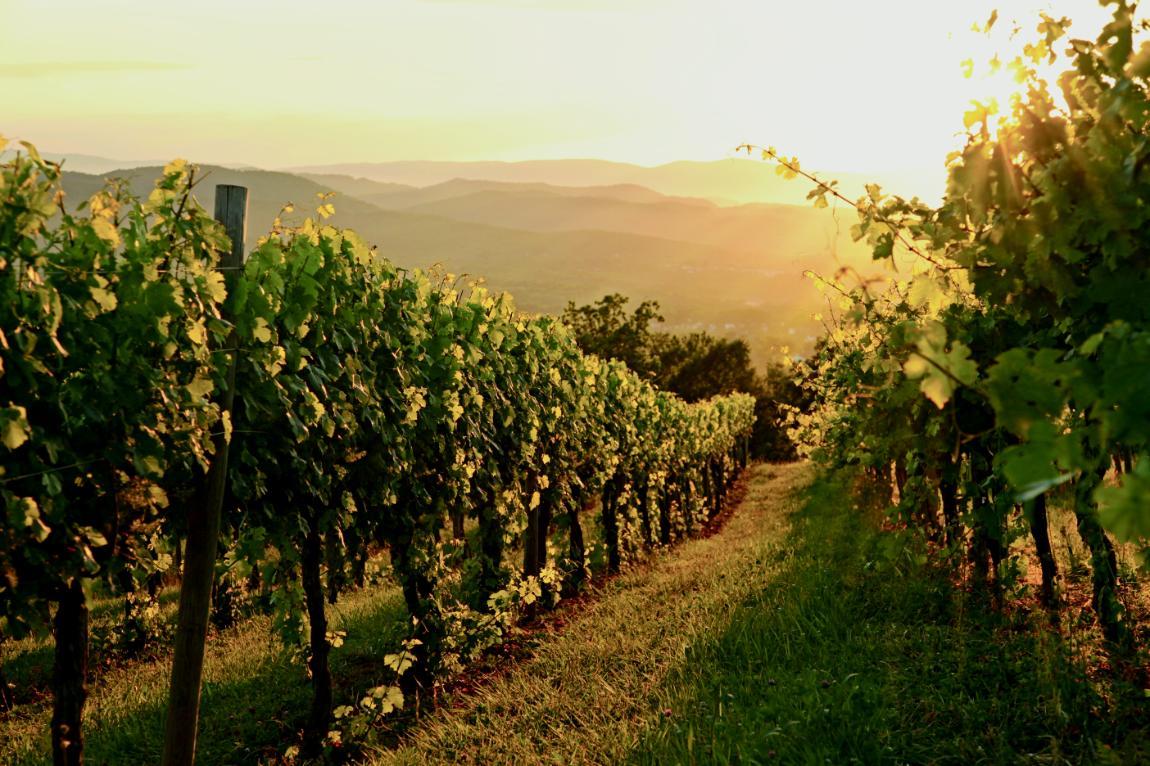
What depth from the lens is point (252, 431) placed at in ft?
13.7

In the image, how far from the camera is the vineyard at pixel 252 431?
3295mm

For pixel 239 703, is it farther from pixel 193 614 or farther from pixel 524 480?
pixel 193 614

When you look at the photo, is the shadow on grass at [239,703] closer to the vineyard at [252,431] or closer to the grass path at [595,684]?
the vineyard at [252,431]

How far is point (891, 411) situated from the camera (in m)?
3.85

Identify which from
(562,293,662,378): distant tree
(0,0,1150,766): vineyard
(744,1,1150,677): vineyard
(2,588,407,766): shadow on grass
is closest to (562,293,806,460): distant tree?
(562,293,662,378): distant tree

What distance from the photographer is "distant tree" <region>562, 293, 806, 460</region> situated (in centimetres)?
4434

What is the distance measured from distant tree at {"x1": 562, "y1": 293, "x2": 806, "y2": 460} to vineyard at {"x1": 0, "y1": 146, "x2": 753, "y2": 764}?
111 ft

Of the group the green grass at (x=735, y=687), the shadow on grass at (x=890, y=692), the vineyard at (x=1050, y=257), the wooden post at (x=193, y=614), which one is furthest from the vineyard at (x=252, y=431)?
the vineyard at (x=1050, y=257)

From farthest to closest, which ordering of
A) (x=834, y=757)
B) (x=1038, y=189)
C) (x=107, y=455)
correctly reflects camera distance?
1. (x=834, y=757)
2. (x=107, y=455)
3. (x=1038, y=189)

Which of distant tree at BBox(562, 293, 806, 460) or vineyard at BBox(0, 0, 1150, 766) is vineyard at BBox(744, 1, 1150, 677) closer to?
vineyard at BBox(0, 0, 1150, 766)

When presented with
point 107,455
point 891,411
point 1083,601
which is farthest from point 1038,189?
point 1083,601

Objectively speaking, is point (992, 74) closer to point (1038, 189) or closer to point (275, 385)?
point (1038, 189)

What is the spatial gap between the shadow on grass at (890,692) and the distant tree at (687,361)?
36597 mm

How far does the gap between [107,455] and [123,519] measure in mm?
437
